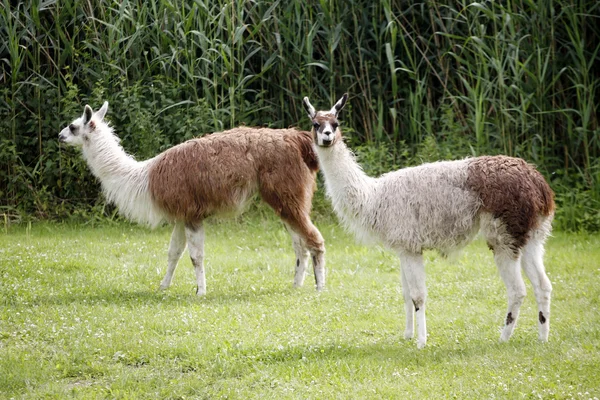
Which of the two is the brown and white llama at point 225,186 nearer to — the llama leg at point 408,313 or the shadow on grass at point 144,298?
the shadow on grass at point 144,298

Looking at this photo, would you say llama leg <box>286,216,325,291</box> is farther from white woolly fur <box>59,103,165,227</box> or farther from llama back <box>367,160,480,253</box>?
llama back <box>367,160,480,253</box>

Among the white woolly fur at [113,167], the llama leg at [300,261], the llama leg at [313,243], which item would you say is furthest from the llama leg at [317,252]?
the white woolly fur at [113,167]

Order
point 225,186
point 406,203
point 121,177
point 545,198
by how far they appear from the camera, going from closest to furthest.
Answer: point 545,198
point 406,203
point 225,186
point 121,177

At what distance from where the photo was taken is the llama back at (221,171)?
8.69 m

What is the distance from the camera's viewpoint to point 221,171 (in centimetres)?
868

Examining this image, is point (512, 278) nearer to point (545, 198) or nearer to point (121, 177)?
point (545, 198)

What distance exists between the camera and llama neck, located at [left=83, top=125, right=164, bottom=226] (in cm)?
900

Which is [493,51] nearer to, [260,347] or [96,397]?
[260,347]

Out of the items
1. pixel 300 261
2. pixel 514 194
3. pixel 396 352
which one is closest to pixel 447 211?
pixel 514 194

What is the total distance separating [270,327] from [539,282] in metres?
2.09

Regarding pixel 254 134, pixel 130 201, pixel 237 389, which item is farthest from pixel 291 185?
pixel 237 389

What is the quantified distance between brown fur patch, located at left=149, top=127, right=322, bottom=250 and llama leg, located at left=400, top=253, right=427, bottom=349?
81.5 inches

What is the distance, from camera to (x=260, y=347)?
6.71 metres

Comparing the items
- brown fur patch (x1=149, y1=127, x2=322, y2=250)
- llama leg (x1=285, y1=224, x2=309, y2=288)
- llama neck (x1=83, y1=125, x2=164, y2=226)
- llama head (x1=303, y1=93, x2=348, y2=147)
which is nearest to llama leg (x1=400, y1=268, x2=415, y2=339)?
llama head (x1=303, y1=93, x2=348, y2=147)
